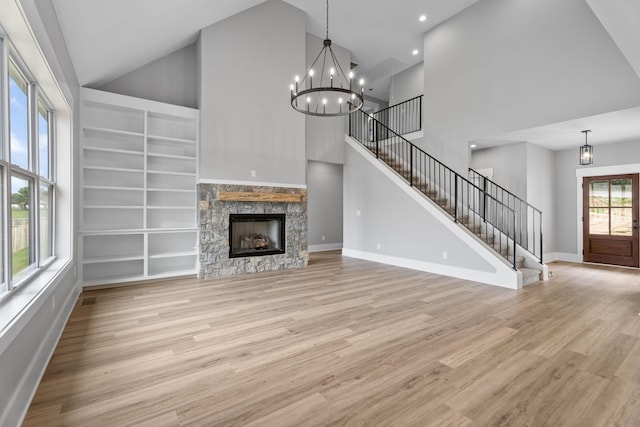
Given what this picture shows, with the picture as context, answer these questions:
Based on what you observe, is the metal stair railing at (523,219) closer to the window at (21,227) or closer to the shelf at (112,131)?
the shelf at (112,131)

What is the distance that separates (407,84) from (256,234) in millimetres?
6899

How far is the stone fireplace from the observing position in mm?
5527

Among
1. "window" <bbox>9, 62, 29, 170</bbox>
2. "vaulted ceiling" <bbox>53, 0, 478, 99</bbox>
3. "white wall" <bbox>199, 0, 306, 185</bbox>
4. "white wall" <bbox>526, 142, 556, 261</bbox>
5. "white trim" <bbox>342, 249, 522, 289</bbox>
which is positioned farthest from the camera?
"white wall" <bbox>526, 142, 556, 261</bbox>

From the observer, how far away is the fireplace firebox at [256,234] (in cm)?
589

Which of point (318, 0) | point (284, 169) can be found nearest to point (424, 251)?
point (284, 169)

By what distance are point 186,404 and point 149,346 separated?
3.48 feet

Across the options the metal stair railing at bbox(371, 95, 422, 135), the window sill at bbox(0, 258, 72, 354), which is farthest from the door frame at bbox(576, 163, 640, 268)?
the window sill at bbox(0, 258, 72, 354)

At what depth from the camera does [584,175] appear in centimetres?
725

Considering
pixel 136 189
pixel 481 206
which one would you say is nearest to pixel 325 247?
pixel 481 206

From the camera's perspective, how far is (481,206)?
6.85 metres

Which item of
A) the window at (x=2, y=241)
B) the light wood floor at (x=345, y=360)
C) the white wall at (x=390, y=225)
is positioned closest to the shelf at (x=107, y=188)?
the light wood floor at (x=345, y=360)

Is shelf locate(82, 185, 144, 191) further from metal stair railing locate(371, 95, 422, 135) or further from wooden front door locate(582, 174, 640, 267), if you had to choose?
wooden front door locate(582, 174, 640, 267)

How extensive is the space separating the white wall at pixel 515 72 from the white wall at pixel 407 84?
180 cm

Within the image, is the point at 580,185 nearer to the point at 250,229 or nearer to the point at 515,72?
the point at 515,72
